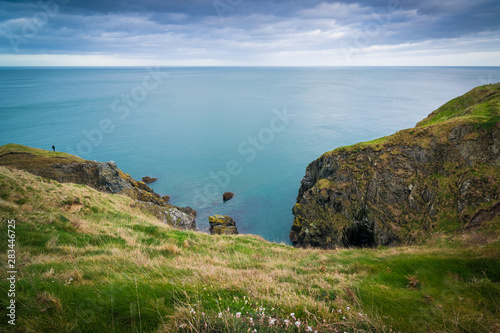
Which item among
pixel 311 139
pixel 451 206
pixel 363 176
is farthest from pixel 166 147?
pixel 451 206

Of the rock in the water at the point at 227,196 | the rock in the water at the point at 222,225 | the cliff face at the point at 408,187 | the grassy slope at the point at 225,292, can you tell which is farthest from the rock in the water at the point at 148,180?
the grassy slope at the point at 225,292

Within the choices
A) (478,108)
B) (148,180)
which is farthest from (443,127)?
(148,180)

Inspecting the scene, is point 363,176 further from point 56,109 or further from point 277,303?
point 56,109

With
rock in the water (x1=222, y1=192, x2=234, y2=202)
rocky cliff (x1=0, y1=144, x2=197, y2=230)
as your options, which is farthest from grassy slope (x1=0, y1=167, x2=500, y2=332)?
rock in the water (x1=222, y1=192, x2=234, y2=202)

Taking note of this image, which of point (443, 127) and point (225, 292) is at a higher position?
point (443, 127)

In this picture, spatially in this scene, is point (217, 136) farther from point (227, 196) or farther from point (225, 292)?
point (225, 292)

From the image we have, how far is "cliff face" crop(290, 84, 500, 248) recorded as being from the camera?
29672 mm

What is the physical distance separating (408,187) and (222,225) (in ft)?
96.1

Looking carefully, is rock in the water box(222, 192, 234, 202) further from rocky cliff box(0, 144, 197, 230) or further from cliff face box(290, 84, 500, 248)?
cliff face box(290, 84, 500, 248)

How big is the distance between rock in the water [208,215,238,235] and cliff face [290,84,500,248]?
10.4m

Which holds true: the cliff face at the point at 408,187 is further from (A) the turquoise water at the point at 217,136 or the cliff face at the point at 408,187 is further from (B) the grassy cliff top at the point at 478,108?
(A) the turquoise water at the point at 217,136

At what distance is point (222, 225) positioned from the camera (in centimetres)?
3906

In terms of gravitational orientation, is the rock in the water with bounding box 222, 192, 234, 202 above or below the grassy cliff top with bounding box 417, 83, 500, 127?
below

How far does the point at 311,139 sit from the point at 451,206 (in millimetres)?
60289
